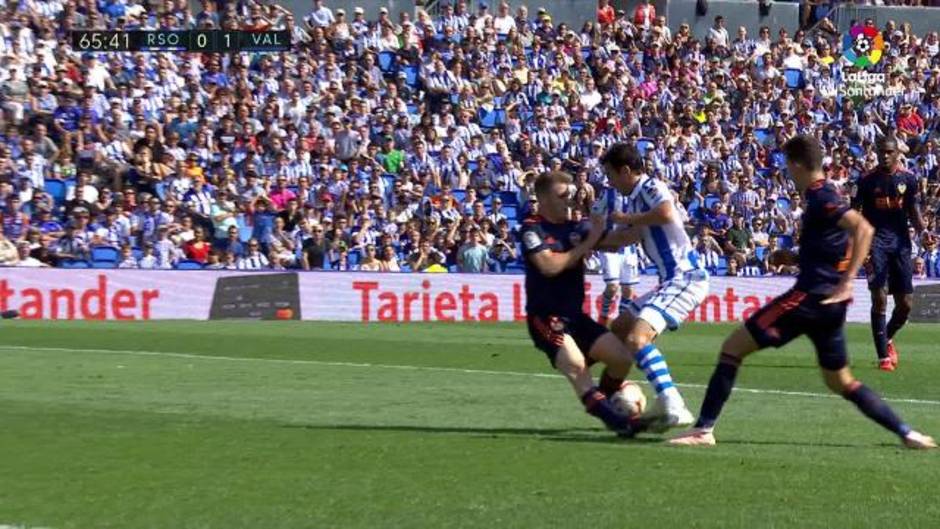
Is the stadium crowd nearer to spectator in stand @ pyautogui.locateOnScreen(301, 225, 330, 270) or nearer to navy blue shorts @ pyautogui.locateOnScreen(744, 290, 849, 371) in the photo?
spectator in stand @ pyautogui.locateOnScreen(301, 225, 330, 270)

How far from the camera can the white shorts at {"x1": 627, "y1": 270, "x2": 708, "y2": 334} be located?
39.7 feet

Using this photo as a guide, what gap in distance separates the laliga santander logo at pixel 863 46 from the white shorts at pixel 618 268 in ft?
67.5

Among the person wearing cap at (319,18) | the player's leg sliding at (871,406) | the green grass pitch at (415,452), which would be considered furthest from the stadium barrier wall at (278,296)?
the player's leg sliding at (871,406)

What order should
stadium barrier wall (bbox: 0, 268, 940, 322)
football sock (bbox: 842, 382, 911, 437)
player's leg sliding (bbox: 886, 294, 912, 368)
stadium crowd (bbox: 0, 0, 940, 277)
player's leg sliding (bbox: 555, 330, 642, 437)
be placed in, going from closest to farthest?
football sock (bbox: 842, 382, 911, 437) → player's leg sliding (bbox: 555, 330, 642, 437) → player's leg sliding (bbox: 886, 294, 912, 368) → stadium barrier wall (bbox: 0, 268, 940, 322) → stadium crowd (bbox: 0, 0, 940, 277)

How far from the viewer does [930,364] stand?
19500 millimetres

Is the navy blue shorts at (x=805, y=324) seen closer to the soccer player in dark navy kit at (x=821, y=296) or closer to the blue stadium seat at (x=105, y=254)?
the soccer player in dark navy kit at (x=821, y=296)

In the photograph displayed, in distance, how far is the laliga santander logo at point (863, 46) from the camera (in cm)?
4453

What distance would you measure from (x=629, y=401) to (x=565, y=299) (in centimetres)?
75

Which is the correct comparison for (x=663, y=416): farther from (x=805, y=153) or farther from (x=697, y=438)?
(x=805, y=153)

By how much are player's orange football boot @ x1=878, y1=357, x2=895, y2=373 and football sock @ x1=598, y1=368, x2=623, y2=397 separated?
6.80 m

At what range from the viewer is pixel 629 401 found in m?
12.0

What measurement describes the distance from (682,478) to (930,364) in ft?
33.7

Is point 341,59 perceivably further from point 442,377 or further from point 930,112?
point 442,377

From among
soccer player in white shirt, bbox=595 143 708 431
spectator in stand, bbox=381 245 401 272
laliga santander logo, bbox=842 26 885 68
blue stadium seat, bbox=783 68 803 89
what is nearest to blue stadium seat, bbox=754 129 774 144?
blue stadium seat, bbox=783 68 803 89
